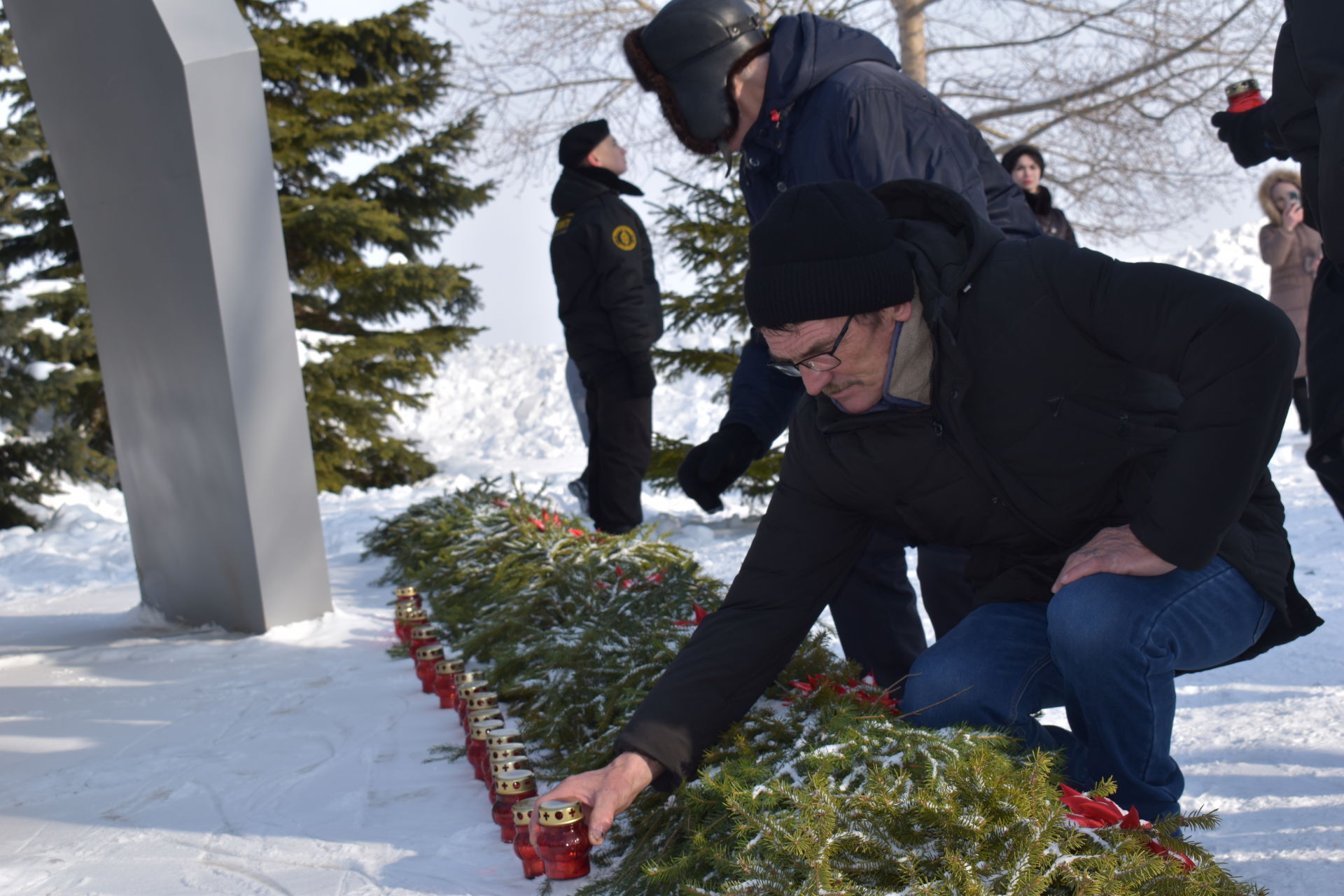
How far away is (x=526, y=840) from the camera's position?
2.04 m

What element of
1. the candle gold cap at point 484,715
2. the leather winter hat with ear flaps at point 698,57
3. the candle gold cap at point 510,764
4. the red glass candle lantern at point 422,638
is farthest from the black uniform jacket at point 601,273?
the candle gold cap at point 510,764

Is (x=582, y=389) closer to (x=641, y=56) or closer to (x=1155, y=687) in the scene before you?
(x=641, y=56)

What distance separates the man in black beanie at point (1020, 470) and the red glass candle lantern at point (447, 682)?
1.39 metres

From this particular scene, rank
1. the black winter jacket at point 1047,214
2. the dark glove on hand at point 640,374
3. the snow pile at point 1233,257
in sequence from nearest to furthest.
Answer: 1. the dark glove on hand at point 640,374
2. the black winter jacket at point 1047,214
3. the snow pile at point 1233,257

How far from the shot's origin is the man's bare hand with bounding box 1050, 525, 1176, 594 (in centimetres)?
190

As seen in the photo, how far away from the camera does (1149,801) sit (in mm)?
1948

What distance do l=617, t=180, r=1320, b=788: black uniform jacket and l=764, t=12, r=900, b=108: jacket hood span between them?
63 cm

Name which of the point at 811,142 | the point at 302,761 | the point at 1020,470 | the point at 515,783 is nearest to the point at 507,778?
the point at 515,783

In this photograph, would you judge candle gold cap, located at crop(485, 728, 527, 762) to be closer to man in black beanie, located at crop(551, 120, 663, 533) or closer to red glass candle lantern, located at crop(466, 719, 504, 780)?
red glass candle lantern, located at crop(466, 719, 504, 780)

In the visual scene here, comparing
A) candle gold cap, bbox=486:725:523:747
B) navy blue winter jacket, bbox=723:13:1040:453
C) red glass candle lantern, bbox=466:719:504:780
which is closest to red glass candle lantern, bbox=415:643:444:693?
red glass candle lantern, bbox=466:719:504:780

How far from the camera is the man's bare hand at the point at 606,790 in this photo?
1.87m

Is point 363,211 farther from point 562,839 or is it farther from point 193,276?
point 562,839

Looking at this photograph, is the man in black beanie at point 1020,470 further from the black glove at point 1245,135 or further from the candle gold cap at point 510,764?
the black glove at point 1245,135

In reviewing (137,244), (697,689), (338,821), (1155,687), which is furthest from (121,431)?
(1155,687)
